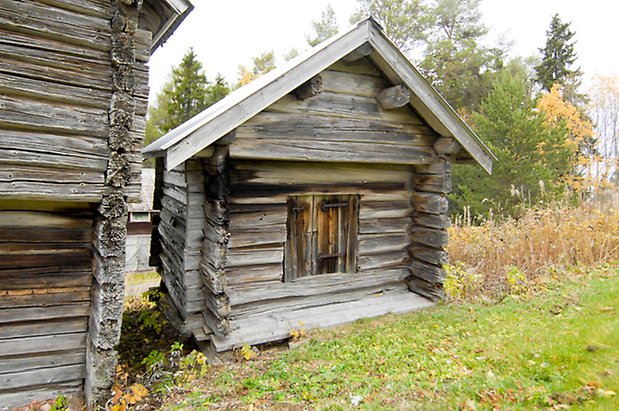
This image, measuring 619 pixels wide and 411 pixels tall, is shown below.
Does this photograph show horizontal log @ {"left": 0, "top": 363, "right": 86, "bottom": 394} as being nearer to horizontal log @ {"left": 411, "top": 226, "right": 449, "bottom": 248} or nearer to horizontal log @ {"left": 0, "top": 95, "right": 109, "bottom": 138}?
horizontal log @ {"left": 0, "top": 95, "right": 109, "bottom": 138}

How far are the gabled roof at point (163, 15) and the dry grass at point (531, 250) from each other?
6248 mm

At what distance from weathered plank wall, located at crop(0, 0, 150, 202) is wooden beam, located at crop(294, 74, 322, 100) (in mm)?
2037

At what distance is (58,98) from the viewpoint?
3869 millimetres

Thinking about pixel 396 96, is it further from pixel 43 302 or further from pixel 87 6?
pixel 43 302

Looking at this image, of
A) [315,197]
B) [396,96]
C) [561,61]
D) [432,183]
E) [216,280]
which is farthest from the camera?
[561,61]

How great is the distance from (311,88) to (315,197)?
175cm

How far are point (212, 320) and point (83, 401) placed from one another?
67.0 inches

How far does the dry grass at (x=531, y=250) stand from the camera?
7.60m

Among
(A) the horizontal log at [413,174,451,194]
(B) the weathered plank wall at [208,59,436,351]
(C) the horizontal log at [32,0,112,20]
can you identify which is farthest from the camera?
(A) the horizontal log at [413,174,451,194]

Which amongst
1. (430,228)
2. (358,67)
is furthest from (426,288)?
(358,67)

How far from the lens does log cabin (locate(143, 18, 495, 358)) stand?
5195 mm

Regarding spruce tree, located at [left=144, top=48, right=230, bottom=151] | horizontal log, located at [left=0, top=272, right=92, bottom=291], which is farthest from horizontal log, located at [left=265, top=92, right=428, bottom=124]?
spruce tree, located at [left=144, top=48, right=230, bottom=151]

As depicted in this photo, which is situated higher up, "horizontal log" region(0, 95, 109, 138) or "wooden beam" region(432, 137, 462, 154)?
"wooden beam" region(432, 137, 462, 154)

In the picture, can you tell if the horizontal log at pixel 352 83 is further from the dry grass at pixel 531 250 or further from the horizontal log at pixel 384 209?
the dry grass at pixel 531 250
